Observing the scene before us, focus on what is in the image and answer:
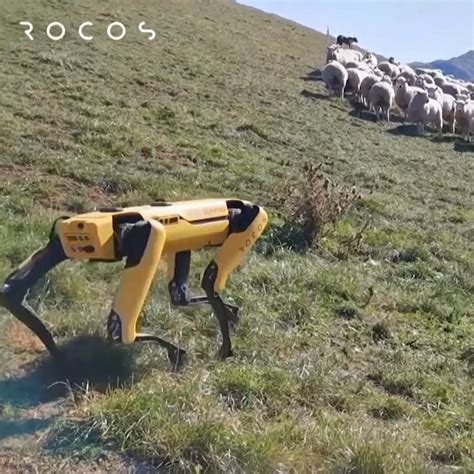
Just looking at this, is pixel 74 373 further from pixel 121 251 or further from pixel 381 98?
pixel 381 98

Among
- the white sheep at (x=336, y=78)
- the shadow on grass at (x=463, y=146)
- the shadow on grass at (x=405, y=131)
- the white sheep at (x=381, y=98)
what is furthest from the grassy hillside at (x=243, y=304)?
the white sheep at (x=336, y=78)

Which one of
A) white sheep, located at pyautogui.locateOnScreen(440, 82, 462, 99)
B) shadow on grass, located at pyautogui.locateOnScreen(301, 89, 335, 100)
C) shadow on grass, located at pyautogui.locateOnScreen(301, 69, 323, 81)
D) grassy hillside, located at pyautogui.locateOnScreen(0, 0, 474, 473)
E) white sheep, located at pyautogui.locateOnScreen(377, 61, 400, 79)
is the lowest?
grassy hillside, located at pyautogui.locateOnScreen(0, 0, 474, 473)

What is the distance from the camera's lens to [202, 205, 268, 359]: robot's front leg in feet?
15.5

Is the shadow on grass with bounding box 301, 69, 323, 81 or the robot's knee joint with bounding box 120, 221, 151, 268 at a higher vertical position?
the shadow on grass with bounding box 301, 69, 323, 81

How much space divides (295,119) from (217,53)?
7.97 meters

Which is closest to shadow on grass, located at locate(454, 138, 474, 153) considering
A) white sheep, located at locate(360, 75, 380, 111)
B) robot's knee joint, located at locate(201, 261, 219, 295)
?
white sheep, located at locate(360, 75, 380, 111)

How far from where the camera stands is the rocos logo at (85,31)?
18.8 metres

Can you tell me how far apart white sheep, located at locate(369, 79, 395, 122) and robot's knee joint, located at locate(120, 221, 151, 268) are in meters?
17.2

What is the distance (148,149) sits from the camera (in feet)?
33.9

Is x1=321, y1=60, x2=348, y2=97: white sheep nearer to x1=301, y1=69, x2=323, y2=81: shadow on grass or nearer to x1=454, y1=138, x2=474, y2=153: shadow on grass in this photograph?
x1=301, y1=69, x2=323, y2=81: shadow on grass

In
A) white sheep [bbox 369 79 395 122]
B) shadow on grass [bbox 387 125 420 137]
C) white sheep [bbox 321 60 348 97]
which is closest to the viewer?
shadow on grass [bbox 387 125 420 137]

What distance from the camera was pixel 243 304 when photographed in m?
5.84

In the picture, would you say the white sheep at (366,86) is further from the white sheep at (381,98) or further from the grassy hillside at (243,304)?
the grassy hillside at (243,304)

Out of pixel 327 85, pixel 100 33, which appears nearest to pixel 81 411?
pixel 100 33
